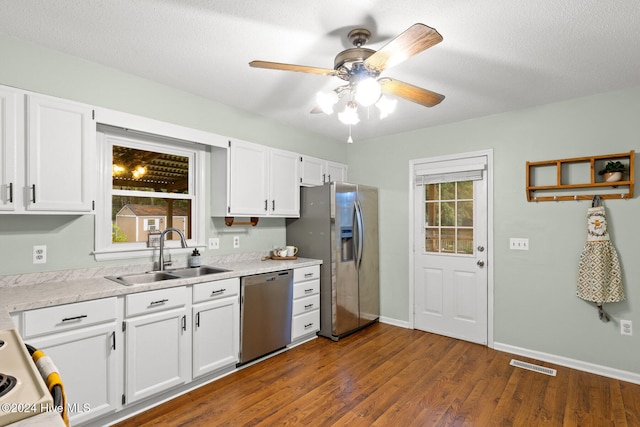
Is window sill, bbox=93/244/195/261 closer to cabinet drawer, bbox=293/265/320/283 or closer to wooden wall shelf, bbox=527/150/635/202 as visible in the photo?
cabinet drawer, bbox=293/265/320/283

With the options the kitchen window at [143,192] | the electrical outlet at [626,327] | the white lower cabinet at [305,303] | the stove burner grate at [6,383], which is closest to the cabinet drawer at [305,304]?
the white lower cabinet at [305,303]

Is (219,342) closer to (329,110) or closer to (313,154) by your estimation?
A: (329,110)

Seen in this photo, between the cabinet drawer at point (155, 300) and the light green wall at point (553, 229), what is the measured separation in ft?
9.96

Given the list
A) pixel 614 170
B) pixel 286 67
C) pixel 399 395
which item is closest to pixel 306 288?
pixel 399 395

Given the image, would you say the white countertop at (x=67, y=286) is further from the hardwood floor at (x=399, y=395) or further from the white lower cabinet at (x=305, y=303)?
the hardwood floor at (x=399, y=395)

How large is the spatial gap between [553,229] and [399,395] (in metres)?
2.10

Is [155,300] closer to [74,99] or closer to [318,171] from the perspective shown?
[74,99]

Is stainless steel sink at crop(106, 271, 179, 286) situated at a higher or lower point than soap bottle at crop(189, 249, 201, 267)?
lower

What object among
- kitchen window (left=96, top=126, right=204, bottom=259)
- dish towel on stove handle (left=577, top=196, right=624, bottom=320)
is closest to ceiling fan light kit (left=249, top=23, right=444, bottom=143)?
kitchen window (left=96, top=126, right=204, bottom=259)

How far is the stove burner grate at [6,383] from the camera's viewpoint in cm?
85

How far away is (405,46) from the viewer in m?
1.59

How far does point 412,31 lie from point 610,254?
271cm

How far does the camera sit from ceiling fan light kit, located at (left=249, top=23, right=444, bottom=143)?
5.09 feet

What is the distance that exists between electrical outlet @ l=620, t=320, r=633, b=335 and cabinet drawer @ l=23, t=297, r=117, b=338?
12.9 ft
